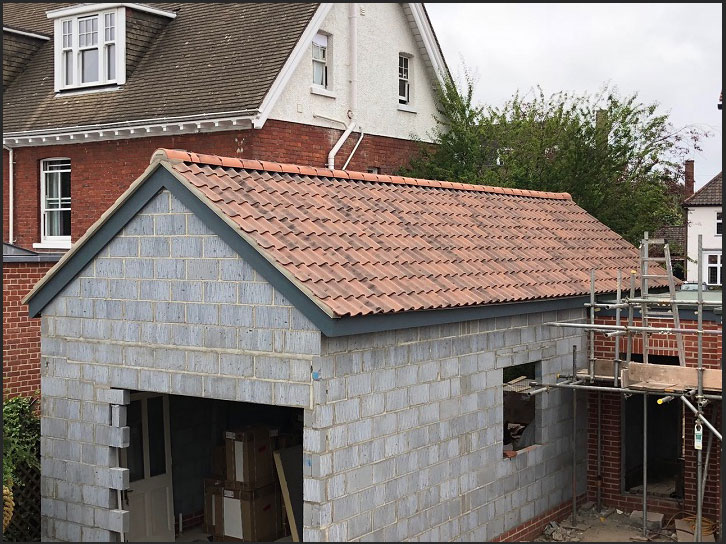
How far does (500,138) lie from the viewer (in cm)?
2288

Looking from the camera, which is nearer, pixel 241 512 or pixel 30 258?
pixel 241 512

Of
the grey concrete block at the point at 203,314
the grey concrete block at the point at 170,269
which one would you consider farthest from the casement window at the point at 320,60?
the grey concrete block at the point at 203,314

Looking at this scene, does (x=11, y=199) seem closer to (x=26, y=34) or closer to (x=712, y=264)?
(x=26, y=34)

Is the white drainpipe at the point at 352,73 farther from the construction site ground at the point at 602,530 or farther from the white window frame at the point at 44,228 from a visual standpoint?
the construction site ground at the point at 602,530

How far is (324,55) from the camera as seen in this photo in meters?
20.4

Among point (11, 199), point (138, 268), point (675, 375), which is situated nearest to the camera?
point (138, 268)

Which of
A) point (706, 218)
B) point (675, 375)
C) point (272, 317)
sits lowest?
point (675, 375)

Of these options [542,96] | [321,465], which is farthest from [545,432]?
[542,96]

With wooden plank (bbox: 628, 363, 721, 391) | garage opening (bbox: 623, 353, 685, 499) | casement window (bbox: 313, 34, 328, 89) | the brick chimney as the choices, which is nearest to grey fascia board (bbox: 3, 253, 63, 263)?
casement window (bbox: 313, 34, 328, 89)

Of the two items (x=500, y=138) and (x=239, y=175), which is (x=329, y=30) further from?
(x=239, y=175)

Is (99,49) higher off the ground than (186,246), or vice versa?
(99,49)

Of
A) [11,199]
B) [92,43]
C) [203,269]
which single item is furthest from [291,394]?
[11,199]

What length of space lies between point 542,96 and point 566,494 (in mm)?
12959

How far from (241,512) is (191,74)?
34.4ft
